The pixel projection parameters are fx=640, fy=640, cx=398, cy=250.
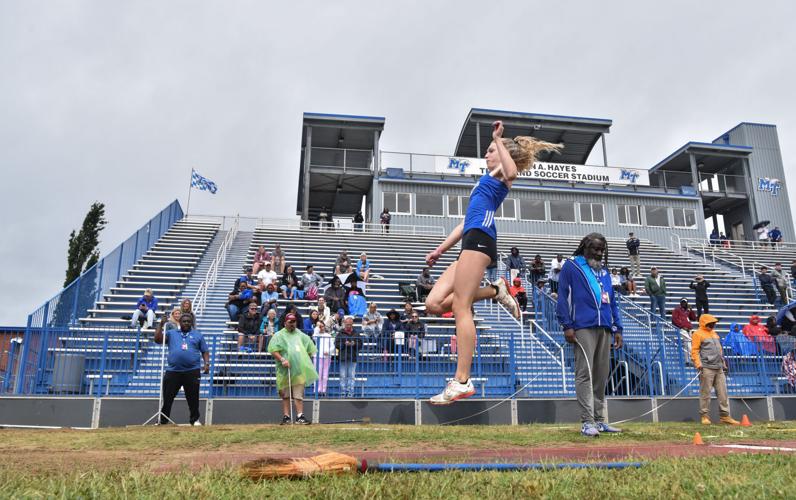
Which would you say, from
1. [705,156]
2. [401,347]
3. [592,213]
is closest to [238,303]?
[401,347]

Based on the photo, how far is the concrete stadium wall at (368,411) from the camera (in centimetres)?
1104

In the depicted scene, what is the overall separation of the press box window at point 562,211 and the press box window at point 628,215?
2778mm

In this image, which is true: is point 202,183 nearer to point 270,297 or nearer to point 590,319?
point 270,297

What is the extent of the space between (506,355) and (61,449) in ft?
29.7

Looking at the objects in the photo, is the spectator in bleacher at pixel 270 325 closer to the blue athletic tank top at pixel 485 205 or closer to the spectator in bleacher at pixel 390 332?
the spectator in bleacher at pixel 390 332

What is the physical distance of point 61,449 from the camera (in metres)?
5.02

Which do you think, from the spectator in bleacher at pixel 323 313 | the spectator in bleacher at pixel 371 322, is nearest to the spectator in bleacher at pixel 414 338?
the spectator in bleacher at pixel 371 322

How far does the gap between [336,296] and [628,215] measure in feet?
79.3

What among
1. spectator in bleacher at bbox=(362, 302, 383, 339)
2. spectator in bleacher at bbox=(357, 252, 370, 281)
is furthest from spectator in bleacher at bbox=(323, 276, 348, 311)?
spectator in bleacher at bbox=(357, 252, 370, 281)

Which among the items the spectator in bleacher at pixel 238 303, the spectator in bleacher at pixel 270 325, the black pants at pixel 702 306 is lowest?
the spectator in bleacher at pixel 270 325

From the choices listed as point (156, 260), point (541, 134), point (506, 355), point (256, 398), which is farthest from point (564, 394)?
point (541, 134)

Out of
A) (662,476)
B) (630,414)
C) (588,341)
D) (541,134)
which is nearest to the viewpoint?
(662,476)

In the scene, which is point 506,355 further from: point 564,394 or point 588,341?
point 588,341

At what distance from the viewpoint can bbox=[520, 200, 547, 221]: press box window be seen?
3409cm
